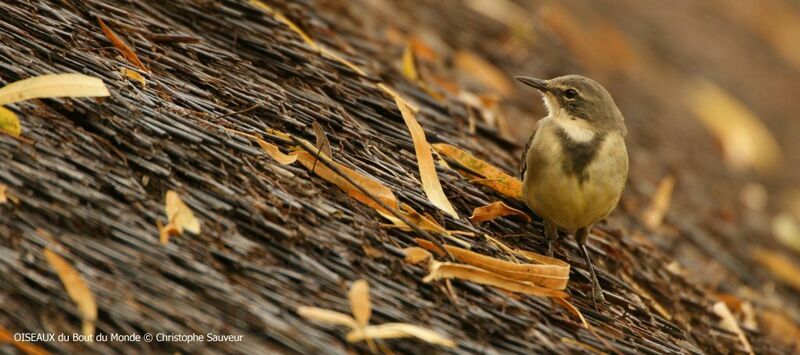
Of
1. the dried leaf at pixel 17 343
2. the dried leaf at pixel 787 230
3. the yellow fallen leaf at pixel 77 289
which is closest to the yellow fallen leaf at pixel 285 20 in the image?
the yellow fallen leaf at pixel 77 289

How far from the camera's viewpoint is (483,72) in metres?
6.23

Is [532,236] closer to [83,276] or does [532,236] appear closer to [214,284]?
[214,284]

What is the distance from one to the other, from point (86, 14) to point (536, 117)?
3225 mm

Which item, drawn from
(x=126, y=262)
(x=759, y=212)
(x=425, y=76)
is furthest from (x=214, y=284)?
(x=759, y=212)

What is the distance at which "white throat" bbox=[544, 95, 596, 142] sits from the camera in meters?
4.18

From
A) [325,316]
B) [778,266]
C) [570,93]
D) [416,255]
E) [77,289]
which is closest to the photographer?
[77,289]

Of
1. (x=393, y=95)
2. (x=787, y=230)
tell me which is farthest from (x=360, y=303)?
(x=787, y=230)

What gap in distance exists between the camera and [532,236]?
13.3 feet

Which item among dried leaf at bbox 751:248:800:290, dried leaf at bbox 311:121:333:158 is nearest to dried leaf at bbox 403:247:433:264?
dried leaf at bbox 311:121:333:158

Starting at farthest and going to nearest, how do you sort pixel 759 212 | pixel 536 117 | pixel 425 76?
pixel 759 212 → pixel 536 117 → pixel 425 76

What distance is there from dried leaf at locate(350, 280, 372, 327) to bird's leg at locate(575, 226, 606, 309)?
99 cm

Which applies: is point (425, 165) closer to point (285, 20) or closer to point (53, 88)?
point (285, 20)

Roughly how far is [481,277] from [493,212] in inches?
25.0

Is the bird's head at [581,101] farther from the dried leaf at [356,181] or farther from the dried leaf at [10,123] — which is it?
the dried leaf at [10,123]
